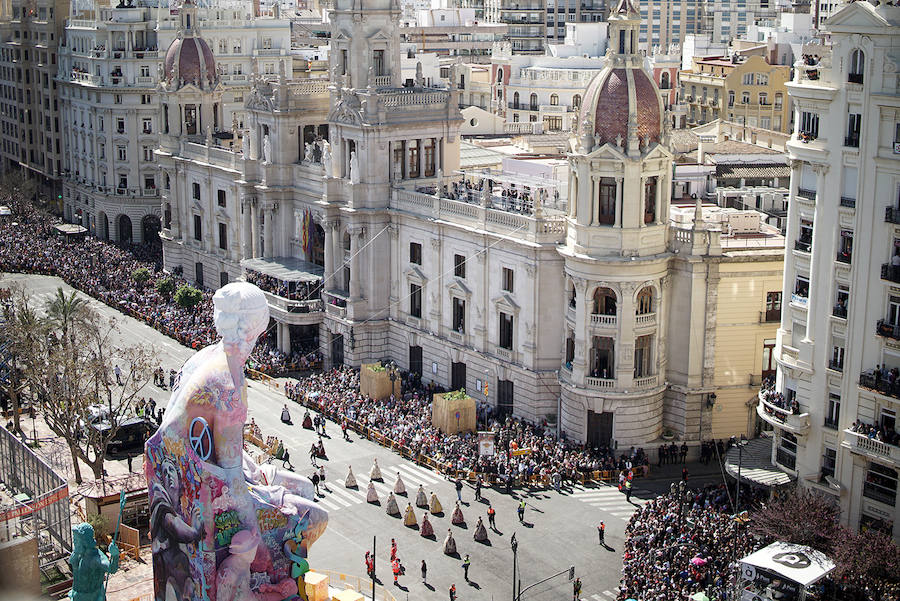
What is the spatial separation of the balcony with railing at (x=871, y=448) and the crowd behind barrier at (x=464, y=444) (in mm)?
14122

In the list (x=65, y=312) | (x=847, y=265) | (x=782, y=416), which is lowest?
(x=782, y=416)

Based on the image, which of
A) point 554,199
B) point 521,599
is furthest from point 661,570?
point 554,199

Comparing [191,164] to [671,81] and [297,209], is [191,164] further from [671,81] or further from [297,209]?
[671,81]

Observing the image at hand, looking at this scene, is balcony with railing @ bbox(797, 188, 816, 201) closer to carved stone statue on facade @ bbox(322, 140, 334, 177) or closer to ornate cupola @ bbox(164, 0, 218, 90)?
carved stone statue on facade @ bbox(322, 140, 334, 177)

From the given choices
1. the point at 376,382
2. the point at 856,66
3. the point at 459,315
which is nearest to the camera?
the point at 856,66

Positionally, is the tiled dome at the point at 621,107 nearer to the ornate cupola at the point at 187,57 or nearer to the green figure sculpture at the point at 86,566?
the green figure sculpture at the point at 86,566

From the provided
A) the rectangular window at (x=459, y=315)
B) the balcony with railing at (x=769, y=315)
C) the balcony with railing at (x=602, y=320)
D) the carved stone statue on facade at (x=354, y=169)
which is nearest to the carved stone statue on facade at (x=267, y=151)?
the carved stone statue on facade at (x=354, y=169)

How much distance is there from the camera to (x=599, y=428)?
72.4 metres

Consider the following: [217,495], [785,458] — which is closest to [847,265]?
[785,458]

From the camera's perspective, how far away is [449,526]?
64438mm

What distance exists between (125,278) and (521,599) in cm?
6269

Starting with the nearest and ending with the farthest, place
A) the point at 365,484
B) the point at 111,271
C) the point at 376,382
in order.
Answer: the point at 365,484 → the point at 376,382 → the point at 111,271

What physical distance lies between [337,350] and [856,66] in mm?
43903

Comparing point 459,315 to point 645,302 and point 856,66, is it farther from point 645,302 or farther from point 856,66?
point 856,66
